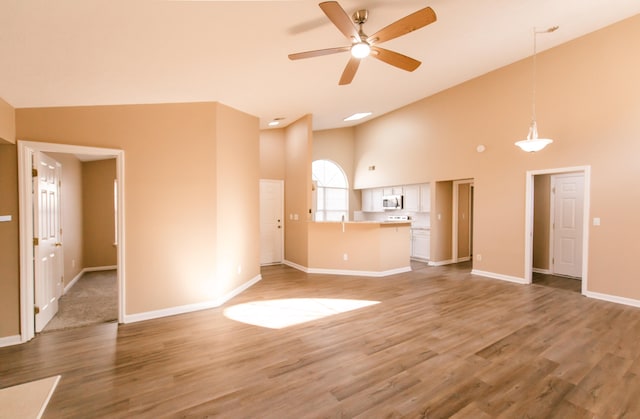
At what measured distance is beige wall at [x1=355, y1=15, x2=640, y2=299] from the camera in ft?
Answer: 13.1

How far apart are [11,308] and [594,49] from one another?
8.14m

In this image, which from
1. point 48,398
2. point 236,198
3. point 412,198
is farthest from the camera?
point 412,198

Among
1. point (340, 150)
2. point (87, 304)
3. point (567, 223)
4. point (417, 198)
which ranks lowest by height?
point (87, 304)

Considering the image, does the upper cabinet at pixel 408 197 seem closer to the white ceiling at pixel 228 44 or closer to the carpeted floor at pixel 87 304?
the white ceiling at pixel 228 44

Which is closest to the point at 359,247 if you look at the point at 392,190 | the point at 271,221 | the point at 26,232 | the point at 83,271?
the point at 271,221

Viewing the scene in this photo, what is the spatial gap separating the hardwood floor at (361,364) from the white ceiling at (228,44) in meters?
2.63

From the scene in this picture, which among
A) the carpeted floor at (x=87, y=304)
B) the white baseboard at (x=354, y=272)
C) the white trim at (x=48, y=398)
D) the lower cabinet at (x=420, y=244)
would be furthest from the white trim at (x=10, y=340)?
the lower cabinet at (x=420, y=244)

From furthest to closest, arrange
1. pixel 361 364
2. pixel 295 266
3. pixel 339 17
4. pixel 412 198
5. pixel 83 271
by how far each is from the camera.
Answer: pixel 412 198
pixel 295 266
pixel 83 271
pixel 361 364
pixel 339 17

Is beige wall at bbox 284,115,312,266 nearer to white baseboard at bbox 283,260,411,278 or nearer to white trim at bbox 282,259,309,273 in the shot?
white trim at bbox 282,259,309,273

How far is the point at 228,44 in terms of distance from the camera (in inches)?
107

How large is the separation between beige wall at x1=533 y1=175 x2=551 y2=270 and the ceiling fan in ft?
15.0

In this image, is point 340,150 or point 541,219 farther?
point 340,150

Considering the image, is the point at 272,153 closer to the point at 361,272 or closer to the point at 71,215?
the point at 361,272

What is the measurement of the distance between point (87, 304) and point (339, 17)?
16.4 ft
